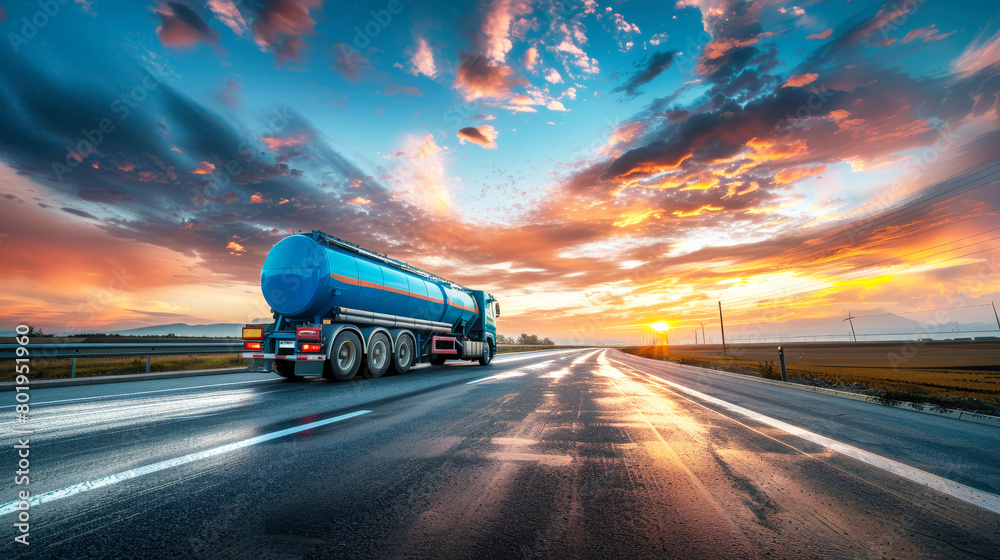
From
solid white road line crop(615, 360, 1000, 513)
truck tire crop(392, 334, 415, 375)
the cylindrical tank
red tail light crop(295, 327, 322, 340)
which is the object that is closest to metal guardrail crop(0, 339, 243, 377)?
the cylindrical tank

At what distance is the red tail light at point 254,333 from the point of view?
10.8 meters

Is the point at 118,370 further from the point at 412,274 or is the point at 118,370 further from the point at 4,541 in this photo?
the point at 4,541

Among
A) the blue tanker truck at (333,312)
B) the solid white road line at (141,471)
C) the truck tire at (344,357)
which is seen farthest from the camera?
the truck tire at (344,357)

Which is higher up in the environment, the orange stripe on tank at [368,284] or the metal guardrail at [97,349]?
the orange stripe on tank at [368,284]

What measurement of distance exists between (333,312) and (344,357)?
4.24ft

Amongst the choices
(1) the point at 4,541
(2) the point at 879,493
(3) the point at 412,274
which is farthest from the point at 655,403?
(3) the point at 412,274

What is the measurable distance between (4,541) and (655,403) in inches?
282

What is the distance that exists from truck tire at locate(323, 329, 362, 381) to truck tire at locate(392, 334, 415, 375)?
1.87 m

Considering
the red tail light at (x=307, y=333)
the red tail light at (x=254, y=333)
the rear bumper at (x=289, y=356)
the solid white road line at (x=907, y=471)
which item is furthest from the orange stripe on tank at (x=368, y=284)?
the solid white road line at (x=907, y=471)

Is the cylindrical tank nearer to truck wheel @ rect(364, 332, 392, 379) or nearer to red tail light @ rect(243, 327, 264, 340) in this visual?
red tail light @ rect(243, 327, 264, 340)

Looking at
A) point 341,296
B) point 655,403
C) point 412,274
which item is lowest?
point 655,403

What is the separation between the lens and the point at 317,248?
1098cm

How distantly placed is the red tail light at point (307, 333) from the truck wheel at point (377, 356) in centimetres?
190

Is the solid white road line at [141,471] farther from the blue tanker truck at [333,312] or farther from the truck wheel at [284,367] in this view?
the truck wheel at [284,367]
